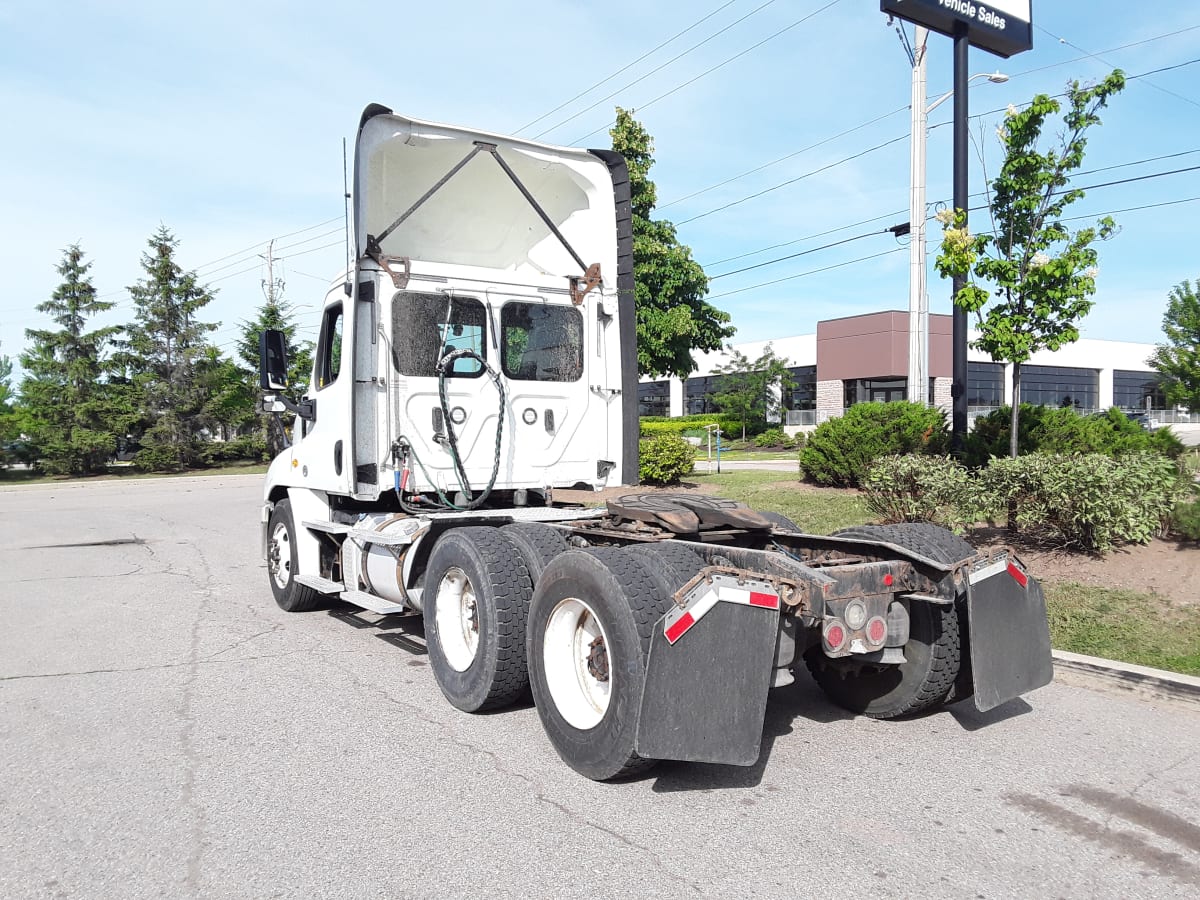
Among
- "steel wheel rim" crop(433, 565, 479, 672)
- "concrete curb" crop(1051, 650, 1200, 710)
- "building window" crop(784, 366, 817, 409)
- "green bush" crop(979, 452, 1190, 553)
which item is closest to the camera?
"concrete curb" crop(1051, 650, 1200, 710)

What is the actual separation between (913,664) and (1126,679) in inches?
73.3

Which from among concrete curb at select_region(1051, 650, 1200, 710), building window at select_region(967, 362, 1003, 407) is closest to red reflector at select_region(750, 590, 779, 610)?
concrete curb at select_region(1051, 650, 1200, 710)

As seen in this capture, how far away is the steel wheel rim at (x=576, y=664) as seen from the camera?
4.40m

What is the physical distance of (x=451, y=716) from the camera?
5.25m

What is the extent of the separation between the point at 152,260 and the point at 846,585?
40.9 m

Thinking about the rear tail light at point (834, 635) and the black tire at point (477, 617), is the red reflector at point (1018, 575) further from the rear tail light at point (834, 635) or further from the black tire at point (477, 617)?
the black tire at point (477, 617)

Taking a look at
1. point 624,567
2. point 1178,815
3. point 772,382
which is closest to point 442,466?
point 624,567

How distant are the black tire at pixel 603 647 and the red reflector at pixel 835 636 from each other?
0.80 m

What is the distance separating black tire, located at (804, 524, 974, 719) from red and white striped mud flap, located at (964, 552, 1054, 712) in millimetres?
211

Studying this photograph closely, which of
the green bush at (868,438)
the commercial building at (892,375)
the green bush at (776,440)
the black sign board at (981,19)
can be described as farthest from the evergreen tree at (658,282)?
the green bush at (776,440)

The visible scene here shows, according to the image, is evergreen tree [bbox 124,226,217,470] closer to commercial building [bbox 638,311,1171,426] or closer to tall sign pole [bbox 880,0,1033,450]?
commercial building [bbox 638,311,1171,426]

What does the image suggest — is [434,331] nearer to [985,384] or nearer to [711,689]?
[711,689]

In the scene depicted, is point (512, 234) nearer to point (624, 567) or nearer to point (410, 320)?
point (410, 320)

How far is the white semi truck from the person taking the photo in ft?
12.9
